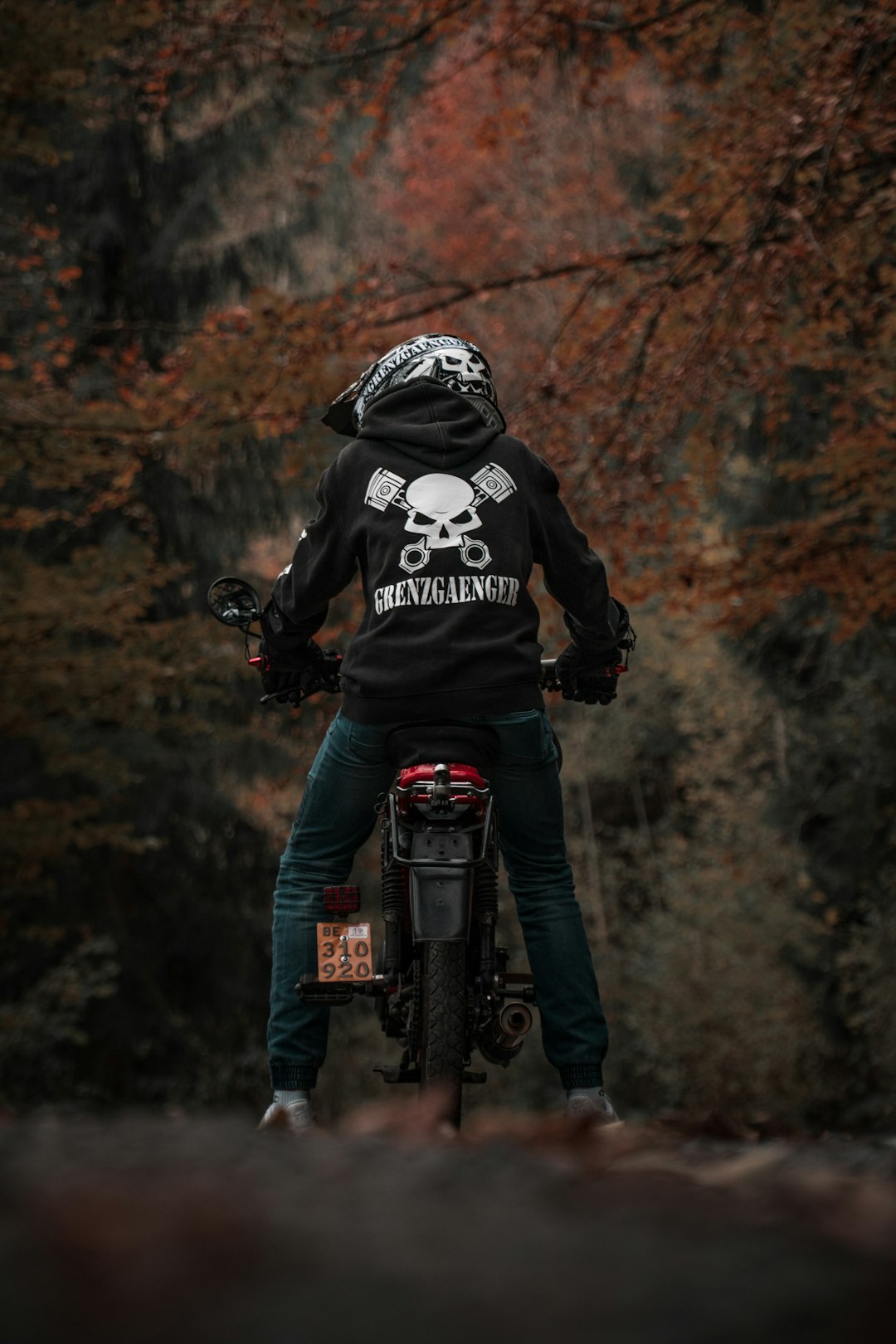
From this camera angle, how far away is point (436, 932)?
11.2ft

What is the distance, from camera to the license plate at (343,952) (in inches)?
146

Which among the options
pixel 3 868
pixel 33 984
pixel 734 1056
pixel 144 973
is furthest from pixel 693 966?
pixel 3 868

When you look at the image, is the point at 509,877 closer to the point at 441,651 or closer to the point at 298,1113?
the point at 441,651

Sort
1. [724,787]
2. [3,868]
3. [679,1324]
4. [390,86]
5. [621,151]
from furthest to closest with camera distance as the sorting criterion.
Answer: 1. [724,787]
2. [621,151]
3. [3,868]
4. [390,86]
5. [679,1324]

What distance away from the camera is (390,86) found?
A: 27.1 feet

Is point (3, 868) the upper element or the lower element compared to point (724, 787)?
lower

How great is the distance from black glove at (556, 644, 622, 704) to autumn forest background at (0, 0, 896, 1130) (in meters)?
1.30

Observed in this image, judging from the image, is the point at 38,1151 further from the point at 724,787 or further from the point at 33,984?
the point at 724,787

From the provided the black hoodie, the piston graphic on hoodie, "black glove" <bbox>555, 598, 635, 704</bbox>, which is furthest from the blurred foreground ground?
"black glove" <bbox>555, 598, 635, 704</bbox>

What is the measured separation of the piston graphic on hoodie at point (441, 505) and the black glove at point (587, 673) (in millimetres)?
586

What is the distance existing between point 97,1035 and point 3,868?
3.62 metres

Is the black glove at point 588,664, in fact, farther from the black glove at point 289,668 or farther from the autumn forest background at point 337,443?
the autumn forest background at point 337,443

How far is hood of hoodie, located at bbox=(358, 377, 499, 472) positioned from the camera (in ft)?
12.5

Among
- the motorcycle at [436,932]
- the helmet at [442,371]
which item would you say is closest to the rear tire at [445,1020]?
the motorcycle at [436,932]
